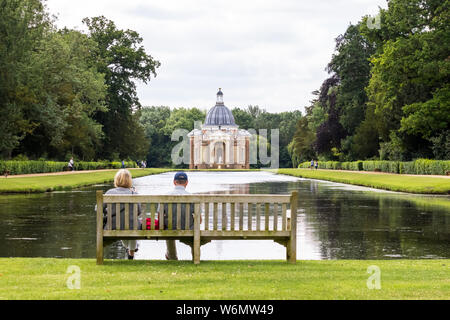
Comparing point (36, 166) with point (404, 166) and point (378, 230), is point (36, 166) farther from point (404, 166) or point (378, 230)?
point (378, 230)

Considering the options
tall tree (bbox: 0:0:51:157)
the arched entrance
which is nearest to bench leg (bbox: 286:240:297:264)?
tall tree (bbox: 0:0:51:157)

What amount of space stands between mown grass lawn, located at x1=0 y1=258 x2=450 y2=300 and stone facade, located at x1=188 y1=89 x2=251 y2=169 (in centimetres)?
12777

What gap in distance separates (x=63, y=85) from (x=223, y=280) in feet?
167

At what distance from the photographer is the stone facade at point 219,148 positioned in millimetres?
138250

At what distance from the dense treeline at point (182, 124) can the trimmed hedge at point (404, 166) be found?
6514 cm

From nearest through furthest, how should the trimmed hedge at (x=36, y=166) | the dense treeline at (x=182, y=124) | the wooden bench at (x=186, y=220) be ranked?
1. the wooden bench at (x=186, y=220)
2. the trimmed hedge at (x=36, y=166)
3. the dense treeline at (x=182, y=124)

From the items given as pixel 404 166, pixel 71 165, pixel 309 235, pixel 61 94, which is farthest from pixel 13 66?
pixel 309 235

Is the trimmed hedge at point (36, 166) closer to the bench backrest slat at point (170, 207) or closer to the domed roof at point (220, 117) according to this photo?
the bench backrest slat at point (170, 207)

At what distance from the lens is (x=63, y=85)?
A: 2196 inches

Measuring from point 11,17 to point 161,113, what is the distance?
114939 mm

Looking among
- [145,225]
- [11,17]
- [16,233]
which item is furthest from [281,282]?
[11,17]

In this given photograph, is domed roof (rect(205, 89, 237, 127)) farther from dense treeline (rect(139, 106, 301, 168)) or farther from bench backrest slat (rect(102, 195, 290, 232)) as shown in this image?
bench backrest slat (rect(102, 195, 290, 232))

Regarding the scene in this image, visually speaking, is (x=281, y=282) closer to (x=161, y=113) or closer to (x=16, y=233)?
(x=16, y=233)

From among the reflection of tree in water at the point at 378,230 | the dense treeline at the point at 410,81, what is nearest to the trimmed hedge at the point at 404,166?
the dense treeline at the point at 410,81
